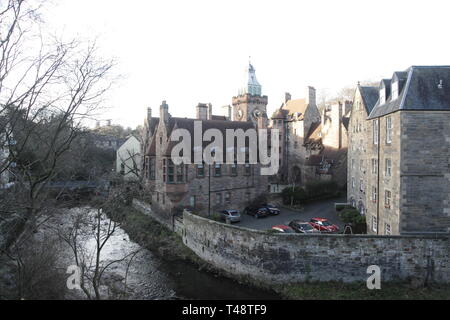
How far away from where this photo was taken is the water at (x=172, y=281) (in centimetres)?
1686

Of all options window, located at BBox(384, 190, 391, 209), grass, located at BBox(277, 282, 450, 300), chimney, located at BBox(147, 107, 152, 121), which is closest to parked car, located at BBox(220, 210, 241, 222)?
grass, located at BBox(277, 282, 450, 300)

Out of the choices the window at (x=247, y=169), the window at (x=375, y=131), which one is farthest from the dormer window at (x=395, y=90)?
the window at (x=247, y=169)

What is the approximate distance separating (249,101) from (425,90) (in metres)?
31.0

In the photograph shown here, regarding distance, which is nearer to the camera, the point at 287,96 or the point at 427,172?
the point at 427,172

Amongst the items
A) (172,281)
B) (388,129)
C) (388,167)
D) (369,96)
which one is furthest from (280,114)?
(172,281)

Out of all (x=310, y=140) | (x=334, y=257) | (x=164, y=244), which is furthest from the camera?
(x=310, y=140)

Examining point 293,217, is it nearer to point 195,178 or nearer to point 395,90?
point 195,178

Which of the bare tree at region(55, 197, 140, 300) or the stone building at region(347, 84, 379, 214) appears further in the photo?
the stone building at region(347, 84, 379, 214)

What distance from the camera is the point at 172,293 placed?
17266 mm

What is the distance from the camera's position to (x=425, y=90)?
56.1ft

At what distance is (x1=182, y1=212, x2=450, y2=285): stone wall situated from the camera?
15.9 m

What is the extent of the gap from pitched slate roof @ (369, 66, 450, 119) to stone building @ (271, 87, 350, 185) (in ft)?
63.1

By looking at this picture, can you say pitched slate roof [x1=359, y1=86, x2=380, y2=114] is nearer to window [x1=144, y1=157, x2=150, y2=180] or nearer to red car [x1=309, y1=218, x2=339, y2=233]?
red car [x1=309, y1=218, x2=339, y2=233]

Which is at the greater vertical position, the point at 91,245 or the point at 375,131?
the point at 375,131
